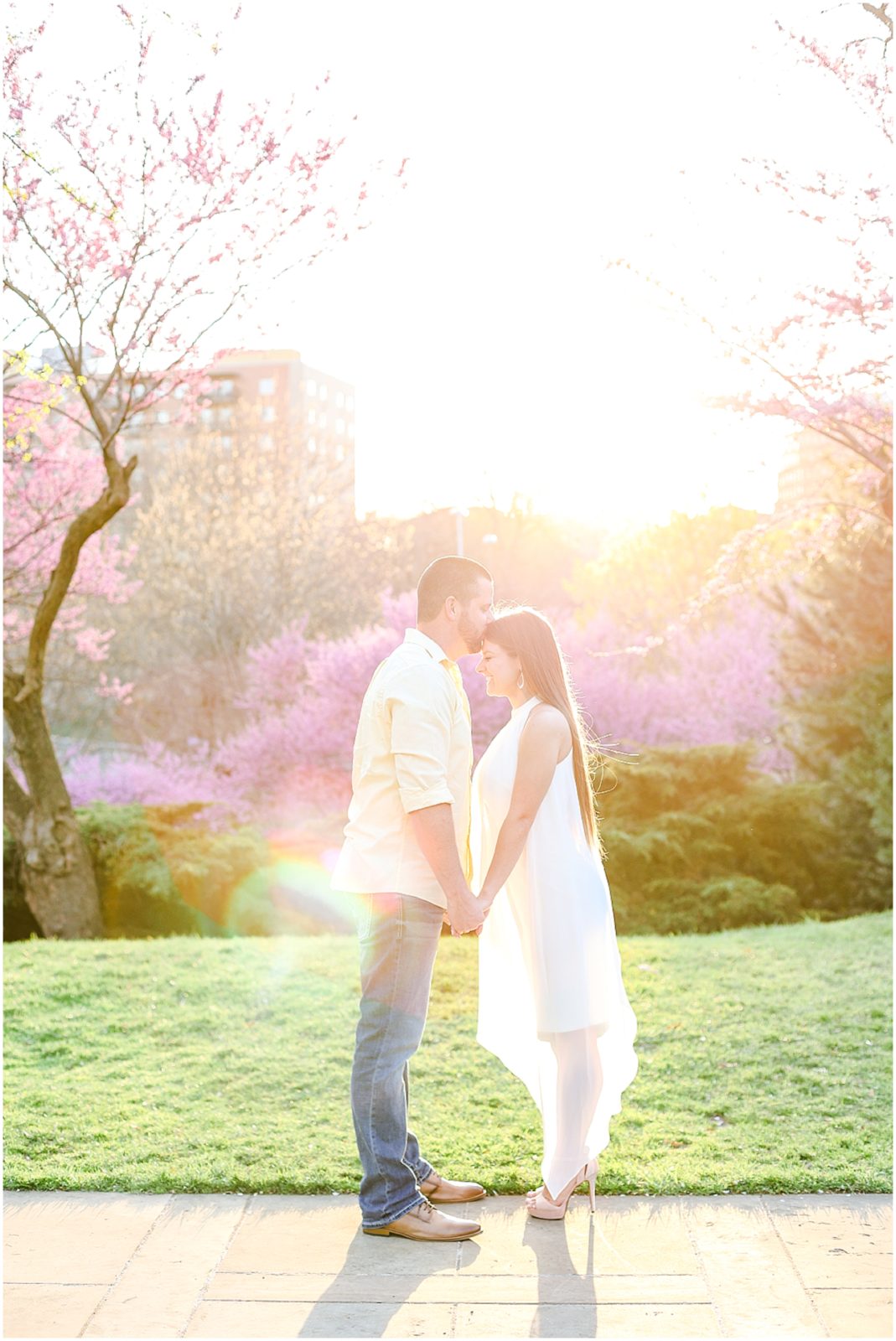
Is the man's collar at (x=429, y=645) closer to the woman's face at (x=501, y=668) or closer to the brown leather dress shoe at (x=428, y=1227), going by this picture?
the woman's face at (x=501, y=668)

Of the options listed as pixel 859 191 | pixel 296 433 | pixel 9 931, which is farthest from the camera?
pixel 296 433

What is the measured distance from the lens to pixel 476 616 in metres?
3.82

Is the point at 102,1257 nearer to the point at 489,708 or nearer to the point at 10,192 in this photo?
the point at 10,192

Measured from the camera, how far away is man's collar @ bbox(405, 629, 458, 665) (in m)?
3.73

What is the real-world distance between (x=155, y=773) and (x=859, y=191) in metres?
10.4

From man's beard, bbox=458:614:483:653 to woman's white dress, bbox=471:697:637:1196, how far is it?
9.7 inches

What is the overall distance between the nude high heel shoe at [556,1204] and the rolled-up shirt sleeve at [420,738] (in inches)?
50.8

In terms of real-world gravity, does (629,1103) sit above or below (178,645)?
below

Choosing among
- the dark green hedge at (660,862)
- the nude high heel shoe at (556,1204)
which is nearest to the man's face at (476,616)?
the nude high heel shoe at (556,1204)

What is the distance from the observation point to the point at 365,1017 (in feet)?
12.1

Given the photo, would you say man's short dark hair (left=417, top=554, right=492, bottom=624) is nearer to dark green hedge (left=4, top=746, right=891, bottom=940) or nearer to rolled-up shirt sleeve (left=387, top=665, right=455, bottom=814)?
rolled-up shirt sleeve (left=387, top=665, right=455, bottom=814)

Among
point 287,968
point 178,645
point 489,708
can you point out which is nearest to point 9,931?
point 287,968

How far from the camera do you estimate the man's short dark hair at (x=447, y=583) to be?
12.4 ft

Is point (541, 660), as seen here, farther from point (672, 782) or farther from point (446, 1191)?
point (672, 782)
